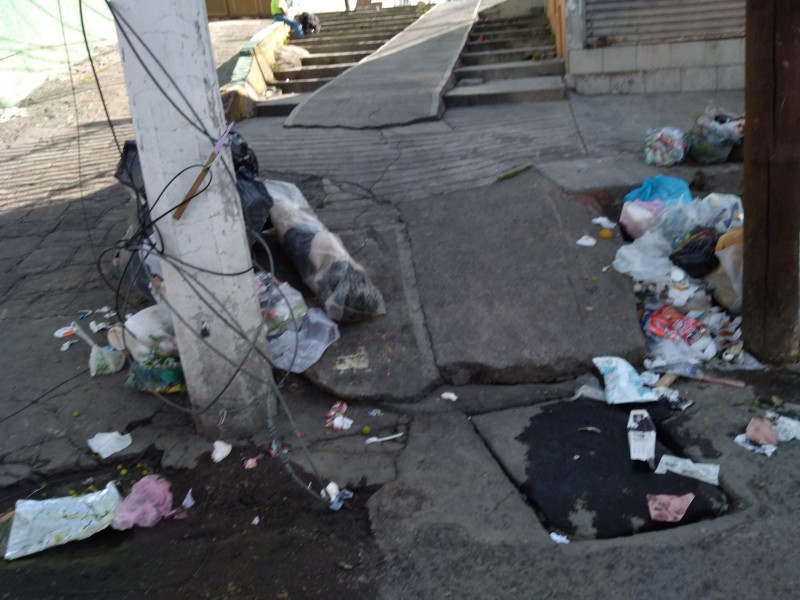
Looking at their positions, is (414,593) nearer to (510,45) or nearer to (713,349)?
(713,349)

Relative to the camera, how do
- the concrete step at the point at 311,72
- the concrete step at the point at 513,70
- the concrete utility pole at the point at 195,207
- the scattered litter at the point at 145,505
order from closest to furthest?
the concrete utility pole at the point at 195,207 → the scattered litter at the point at 145,505 → the concrete step at the point at 513,70 → the concrete step at the point at 311,72

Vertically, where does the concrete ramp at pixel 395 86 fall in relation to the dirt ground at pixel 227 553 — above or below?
above

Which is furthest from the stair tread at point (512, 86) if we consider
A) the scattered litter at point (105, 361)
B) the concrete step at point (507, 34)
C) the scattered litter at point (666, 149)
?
the scattered litter at point (105, 361)

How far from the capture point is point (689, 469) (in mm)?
3395

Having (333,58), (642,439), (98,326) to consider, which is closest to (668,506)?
(642,439)

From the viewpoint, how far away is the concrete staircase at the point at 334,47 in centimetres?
1010

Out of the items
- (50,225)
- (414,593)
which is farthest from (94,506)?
(50,225)

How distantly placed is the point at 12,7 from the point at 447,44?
20.6 ft

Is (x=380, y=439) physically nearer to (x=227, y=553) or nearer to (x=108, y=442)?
(x=227, y=553)

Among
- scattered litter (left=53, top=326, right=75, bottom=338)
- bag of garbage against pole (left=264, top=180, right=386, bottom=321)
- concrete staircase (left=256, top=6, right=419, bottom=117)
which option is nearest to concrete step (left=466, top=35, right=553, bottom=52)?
concrete staircase (left=256, top=6, right=419, bottom=117)

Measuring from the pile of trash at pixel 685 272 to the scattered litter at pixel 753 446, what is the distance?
0.64 m

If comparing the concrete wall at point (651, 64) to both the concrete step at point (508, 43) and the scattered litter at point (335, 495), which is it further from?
the scattered litter at point (335, 495)

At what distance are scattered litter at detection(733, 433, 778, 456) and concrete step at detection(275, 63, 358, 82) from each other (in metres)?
8.84

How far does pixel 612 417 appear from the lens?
152 inches
